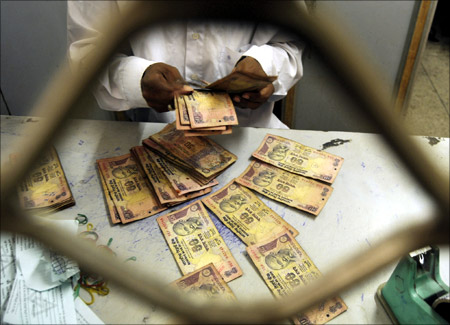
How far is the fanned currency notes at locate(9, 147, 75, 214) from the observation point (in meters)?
0.90

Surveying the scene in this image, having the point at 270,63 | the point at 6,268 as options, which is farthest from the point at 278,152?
the point at 6,268

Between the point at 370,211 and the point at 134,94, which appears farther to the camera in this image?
the point at 134,94

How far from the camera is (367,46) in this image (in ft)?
5.04

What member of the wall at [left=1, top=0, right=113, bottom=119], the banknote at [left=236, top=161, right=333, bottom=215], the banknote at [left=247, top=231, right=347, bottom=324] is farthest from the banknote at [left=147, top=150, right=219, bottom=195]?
the wall at [left=1, top=0, right=113, bottom=119]

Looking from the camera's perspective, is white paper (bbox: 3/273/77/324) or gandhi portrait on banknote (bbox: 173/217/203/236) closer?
white paper (bbox: 3/273/77/324)

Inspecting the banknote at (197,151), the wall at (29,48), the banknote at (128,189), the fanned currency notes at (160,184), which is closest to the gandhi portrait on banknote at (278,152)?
the banknote at (197,151)

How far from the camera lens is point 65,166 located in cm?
102

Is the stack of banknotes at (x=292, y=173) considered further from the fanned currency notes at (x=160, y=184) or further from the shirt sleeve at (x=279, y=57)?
the shirt sleeve at (x=279, y=57)

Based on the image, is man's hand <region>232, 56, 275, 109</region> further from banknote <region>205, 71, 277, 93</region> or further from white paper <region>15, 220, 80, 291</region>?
white paper <region>15, 220, 80, 291</region>

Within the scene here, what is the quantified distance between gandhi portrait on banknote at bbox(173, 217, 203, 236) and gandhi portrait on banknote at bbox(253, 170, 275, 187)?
196mm

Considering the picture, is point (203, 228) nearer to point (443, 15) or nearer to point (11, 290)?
point (11, 290)

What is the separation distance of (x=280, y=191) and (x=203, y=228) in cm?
23

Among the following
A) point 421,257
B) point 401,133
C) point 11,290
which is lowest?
→ point 11,290

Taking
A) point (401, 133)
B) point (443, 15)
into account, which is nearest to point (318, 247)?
point (401, 133)
